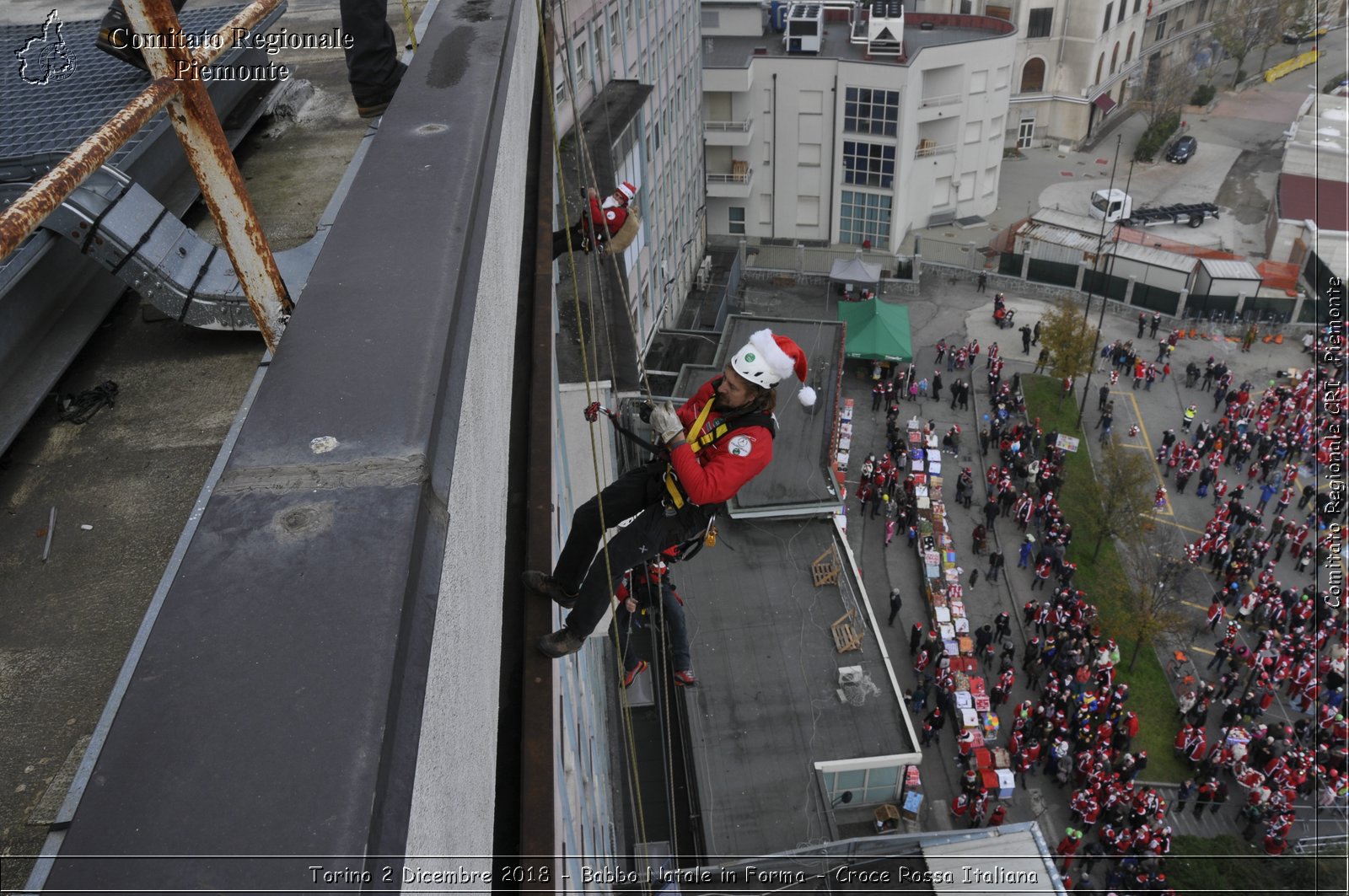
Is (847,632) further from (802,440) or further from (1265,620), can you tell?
(1265,620)

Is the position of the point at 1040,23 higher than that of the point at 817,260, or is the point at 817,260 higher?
the point at 1040,23

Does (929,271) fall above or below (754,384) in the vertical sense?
below

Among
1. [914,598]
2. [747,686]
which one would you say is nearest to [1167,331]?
[914,598]

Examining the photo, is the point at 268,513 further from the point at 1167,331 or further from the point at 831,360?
the point at 1167,331

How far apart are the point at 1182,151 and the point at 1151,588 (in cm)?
3943

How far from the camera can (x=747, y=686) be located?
15.9 meters

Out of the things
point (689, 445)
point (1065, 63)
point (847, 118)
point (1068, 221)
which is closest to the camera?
point (689, 445)

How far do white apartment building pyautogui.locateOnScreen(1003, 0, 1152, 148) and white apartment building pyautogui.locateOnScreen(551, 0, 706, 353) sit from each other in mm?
24558

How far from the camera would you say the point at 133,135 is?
10.4 feet

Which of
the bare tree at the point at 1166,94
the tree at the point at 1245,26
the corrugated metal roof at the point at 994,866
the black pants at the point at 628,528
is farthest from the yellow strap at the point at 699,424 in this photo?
the tree at the point at 1245,26

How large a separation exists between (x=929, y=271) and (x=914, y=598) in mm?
20852

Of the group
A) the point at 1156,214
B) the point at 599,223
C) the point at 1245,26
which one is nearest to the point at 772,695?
the point at 599,223

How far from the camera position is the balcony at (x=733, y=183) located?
38562 mm

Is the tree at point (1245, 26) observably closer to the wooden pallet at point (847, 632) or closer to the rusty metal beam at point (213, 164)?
the wooden pallet at point (847, 632)
